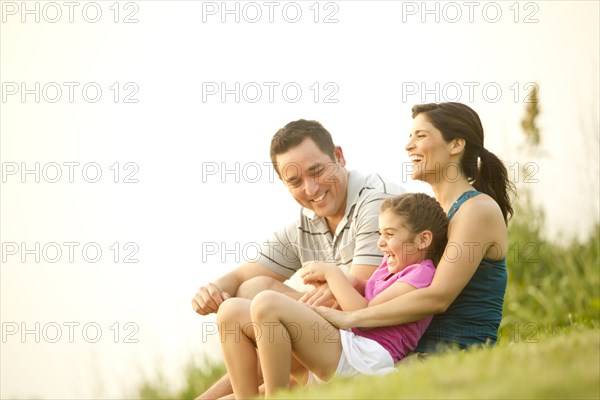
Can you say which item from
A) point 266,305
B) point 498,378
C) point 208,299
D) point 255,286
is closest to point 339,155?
point 255,286

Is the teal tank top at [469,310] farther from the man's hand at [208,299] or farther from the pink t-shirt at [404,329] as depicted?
the man's hand at [208,299]

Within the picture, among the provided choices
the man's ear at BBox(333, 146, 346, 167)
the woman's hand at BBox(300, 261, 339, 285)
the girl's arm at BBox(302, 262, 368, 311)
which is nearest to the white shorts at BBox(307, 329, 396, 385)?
the girl's arm at BBox(302, 262, 368, 311)

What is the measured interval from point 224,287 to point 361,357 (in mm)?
1339

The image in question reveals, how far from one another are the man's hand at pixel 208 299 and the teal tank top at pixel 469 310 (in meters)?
1.13

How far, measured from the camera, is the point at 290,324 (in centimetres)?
405

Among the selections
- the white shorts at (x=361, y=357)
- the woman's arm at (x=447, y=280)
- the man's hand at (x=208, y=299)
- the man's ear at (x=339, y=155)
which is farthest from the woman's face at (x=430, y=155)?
the man's hand at (x=208, y=299)

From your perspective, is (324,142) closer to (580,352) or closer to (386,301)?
(386,301)

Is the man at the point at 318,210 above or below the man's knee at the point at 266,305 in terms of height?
Result: above

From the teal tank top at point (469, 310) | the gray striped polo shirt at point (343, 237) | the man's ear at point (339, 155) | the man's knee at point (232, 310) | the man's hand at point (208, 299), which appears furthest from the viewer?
the man's ear at point (339, 155)

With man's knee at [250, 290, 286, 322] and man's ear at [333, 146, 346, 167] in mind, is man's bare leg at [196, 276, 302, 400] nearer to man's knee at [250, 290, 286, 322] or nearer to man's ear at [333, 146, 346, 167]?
man's ear at [333, 146, 346, 167]

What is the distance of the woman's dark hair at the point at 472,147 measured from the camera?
4562 mm

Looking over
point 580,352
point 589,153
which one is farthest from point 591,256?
point 580,352

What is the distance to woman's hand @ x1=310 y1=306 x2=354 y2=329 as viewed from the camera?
4.12 meters

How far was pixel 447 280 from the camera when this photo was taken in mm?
4141
